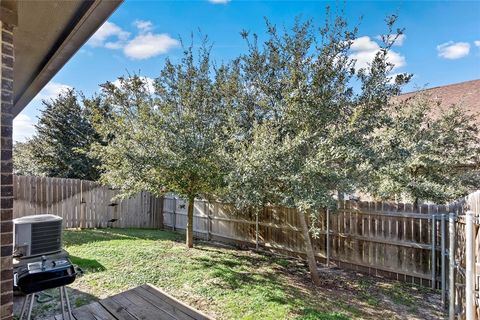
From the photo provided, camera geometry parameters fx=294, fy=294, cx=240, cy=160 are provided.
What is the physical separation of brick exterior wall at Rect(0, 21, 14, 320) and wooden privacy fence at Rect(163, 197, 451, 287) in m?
5.75

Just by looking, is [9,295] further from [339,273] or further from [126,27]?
[126,27]

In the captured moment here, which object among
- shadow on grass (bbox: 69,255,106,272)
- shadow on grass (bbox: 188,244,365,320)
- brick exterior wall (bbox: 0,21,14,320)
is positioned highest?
brick exterior wall (bbox: 0,21,14,320)

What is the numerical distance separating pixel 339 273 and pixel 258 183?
109 inches

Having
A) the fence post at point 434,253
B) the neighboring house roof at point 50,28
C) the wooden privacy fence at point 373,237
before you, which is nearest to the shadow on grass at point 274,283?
the wooden privacy fence at point 373,237

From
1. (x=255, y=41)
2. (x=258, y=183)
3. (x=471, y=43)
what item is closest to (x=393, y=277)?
(x=258, y=183)

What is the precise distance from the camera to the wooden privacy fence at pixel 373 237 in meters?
5.41

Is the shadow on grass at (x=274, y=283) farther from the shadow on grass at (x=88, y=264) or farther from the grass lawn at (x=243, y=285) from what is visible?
the shadow on grass at (x=88, y=264)

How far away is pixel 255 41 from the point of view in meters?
5.50

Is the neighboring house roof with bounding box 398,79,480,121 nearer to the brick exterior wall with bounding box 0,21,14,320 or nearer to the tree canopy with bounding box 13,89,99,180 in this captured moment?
the brick exterior wall with bounding box 0,21,14,320

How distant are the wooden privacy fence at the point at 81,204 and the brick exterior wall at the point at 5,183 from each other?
717 cm

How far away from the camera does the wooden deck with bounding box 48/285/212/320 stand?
3.36 meters

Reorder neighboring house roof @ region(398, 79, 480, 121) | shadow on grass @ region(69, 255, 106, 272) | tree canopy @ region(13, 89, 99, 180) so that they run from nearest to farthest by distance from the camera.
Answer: shadow on grass @ region(69, 255, 106, 272), neighboring house roof @ region(398, 79, 480, 121), tree canopy @ region(13, 89, 99, 180)

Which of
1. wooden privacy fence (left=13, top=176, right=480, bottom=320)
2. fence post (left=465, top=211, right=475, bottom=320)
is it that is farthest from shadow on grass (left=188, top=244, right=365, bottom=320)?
fence post (left=465, top=211, right=475, bottom=320)

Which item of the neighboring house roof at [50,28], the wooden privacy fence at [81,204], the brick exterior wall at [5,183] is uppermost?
the neighboring house roof at [50,28]
